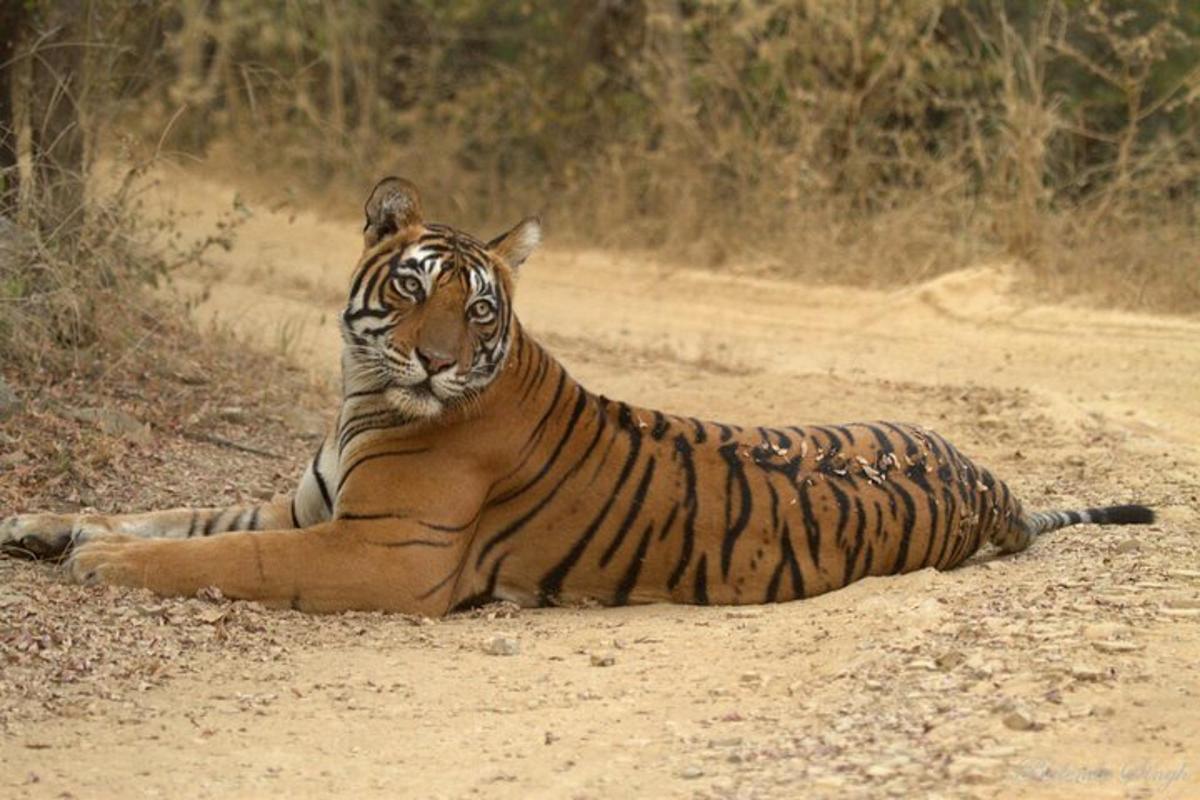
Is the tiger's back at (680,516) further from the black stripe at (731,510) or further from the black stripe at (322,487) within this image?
the black stripe at (322,487)

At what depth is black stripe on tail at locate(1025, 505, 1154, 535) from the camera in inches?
273

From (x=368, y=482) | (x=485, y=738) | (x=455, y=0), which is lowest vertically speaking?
(x=485, y=738)

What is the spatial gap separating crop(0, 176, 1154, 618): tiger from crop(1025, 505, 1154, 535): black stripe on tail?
2.12 ft

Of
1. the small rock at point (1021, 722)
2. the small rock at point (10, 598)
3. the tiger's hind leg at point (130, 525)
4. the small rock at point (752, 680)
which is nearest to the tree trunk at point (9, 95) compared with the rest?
the tiger's hind leg at point (130, 525)

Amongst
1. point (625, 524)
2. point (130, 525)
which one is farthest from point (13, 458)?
point (625, 524)

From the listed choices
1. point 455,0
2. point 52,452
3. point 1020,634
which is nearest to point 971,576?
point 1020,634

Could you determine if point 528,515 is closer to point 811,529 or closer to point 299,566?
point 299,566

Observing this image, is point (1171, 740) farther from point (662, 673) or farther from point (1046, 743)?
point (662, 673)

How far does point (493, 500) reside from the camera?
19.7ft

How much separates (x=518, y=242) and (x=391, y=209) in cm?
48

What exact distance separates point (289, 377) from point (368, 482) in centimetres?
Result: 398

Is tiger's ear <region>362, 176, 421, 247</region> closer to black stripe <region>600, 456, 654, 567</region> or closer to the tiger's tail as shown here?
black stripe <region>600, 456, 654, 567</region>

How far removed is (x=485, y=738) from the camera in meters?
4.58

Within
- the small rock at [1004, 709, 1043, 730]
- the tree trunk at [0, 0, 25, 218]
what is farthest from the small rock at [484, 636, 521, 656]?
the tree trunk at [0, 0, 25, 218]
